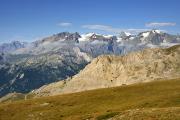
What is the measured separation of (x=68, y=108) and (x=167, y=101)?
741 inches

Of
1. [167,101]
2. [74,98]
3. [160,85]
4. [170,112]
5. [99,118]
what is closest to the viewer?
[170,112]

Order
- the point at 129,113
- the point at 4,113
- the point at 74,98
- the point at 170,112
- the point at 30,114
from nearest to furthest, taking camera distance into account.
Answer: the point at 170,112, the point at 129,113, the point at 30,114, the point at 4,113, the point at 74,98

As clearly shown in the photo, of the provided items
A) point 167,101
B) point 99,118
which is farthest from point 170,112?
point 167,101

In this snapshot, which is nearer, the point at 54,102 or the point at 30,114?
the point at 30,114

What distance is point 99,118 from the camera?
50.9 metres

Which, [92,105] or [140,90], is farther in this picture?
[140,90]

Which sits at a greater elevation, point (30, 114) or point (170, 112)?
point (170, 112)

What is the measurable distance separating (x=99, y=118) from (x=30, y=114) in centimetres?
1979

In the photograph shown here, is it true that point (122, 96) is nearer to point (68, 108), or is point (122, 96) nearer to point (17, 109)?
point (68, 108)

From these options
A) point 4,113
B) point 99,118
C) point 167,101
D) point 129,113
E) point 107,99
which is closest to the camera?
point 129,113

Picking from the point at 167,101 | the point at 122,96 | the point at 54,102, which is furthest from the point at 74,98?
the point at 167,101

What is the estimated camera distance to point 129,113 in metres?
47.2

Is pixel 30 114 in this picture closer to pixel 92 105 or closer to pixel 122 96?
pixel 92 105

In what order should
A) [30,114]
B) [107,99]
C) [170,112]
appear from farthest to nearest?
[107,99]
[30,114]
[170,112]
